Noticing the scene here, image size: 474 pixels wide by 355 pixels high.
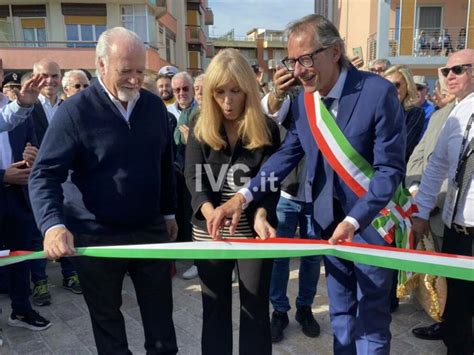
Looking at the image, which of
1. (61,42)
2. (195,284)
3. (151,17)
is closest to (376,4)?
(151,17)

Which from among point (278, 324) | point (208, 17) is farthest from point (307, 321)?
point (208, 17)

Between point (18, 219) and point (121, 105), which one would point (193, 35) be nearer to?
point (18, 219)

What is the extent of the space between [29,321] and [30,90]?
2.01 metres

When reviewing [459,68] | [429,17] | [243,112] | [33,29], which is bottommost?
[243,112]

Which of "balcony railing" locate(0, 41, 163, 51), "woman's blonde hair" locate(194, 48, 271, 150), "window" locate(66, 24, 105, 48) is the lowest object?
"woman's blonde hair" locate(194, 48, 271, 150)

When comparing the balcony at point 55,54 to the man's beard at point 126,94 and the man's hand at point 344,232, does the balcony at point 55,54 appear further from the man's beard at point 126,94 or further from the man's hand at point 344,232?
the man's hand at point 344,232

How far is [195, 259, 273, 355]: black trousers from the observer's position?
93.4 inches

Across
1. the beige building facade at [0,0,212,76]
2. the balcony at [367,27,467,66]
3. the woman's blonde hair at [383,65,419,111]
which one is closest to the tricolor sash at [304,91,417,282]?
the woman's blonde hair at [383,65,419,111]

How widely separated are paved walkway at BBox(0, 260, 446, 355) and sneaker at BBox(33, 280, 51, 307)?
Result: 0.07m

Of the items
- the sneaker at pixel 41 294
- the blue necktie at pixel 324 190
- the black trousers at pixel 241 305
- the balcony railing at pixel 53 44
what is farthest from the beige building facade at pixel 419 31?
the black trousers at pixel 241 305

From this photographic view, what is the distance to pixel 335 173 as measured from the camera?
224 centimetres

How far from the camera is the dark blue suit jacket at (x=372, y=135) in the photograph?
202 centimetres

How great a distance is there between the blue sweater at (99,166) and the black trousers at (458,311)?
191 cm

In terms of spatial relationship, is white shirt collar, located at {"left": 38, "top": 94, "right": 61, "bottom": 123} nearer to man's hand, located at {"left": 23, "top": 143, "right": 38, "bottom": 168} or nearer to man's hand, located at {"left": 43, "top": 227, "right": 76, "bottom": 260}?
man's hand, located at {"left": 23, "top": 143, "right": 38, "bottom": 168}
